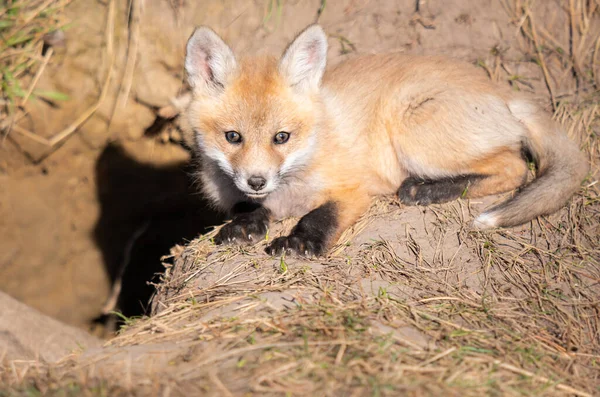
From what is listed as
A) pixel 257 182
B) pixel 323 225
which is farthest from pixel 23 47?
pixel 323 225

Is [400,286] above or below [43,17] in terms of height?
below

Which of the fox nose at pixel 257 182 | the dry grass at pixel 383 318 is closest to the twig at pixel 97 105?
the dry grass at pixel 383 318

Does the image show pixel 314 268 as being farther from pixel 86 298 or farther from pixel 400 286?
pixel 86 298

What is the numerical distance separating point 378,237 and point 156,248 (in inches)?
141

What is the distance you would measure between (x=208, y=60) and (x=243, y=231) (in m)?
1.06

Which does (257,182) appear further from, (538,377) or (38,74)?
(38,74)

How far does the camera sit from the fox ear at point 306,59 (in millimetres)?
2973

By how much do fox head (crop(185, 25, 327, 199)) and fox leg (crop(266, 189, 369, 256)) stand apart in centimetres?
30

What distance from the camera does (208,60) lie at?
10.2 ft

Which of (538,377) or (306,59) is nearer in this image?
(538,377)

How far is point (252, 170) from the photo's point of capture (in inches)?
114

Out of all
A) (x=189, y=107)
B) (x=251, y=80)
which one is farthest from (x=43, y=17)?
(x=251, y=80)

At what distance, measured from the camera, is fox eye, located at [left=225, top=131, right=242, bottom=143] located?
301 cm

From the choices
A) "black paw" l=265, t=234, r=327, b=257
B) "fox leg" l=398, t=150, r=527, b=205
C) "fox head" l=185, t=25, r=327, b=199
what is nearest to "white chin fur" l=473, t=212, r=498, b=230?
"fox leg" l=398, t=150, r=527, b=205
